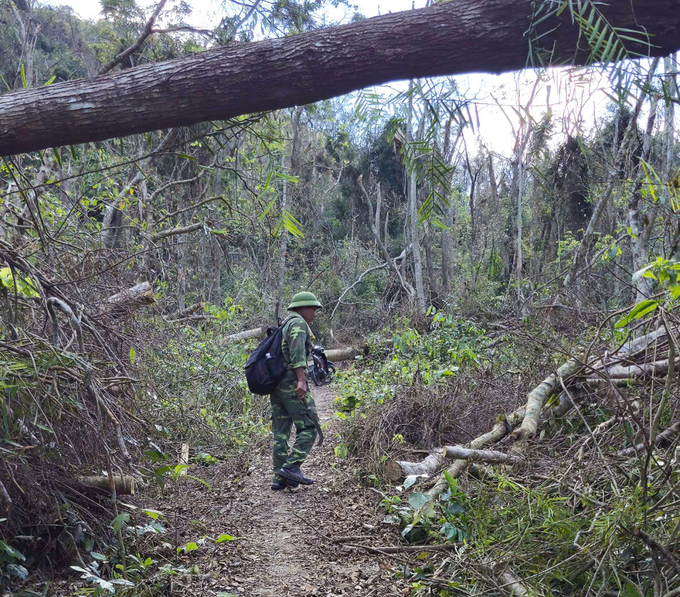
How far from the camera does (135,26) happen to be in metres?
12.2

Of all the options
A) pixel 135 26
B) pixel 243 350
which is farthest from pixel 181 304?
pixel 135 26

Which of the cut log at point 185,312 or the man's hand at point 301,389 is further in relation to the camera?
the cut log at point 185,312

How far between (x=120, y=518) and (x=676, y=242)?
3379mm

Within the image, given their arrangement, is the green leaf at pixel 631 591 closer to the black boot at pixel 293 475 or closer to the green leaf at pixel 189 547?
the green leaf at pixel 189 547

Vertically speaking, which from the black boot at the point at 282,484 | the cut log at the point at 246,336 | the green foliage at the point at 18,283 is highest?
the green foliage at the point at 18,283

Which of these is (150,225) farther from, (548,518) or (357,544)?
(548,518)

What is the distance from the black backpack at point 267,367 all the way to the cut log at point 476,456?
6.38ft

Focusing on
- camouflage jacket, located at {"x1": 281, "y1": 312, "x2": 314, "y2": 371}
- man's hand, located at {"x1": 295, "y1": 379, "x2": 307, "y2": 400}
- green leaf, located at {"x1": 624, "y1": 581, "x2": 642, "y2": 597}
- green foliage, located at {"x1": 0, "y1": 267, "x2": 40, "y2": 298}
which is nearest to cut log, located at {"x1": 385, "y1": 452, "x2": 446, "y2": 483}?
man's hand, located at {"x1": 295, "y1": 379, "x2": 307, "y2": 400}

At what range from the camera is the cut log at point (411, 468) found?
527 centimetres

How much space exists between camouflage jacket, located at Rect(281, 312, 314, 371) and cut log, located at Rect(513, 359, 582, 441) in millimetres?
2197

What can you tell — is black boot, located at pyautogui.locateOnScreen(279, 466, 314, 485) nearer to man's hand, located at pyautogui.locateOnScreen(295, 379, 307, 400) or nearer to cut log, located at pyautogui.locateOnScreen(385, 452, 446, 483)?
man's hand, located at pyautogui.locateOnScreen(295, 379, 307, 400)

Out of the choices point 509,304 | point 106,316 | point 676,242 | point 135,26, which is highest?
point 135,26

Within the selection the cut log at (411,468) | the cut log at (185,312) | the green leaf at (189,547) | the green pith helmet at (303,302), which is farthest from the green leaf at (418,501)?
the cut log at (185,312)

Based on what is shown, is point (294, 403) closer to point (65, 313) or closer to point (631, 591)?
point (65, 313)
